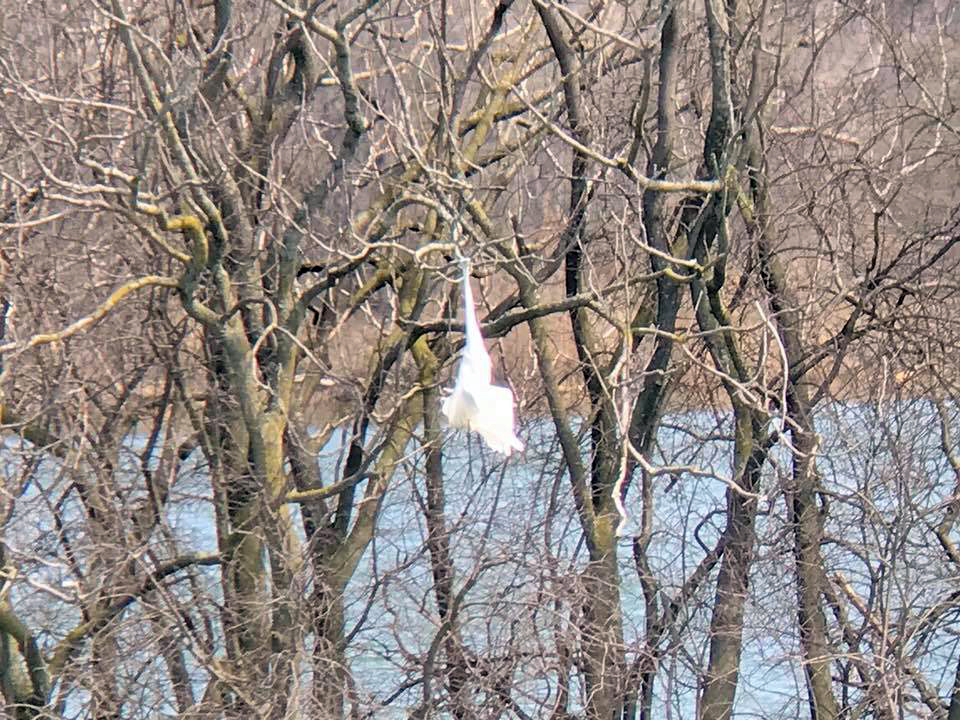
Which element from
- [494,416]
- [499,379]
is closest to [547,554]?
[499,379]

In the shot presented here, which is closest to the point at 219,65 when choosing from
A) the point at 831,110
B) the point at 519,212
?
the point at 519,212

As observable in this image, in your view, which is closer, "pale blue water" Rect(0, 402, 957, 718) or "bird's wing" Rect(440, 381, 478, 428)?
"bird's wing" Rect(440, 381, 478, 428)

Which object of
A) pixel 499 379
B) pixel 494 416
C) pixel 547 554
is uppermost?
pixel 499 379

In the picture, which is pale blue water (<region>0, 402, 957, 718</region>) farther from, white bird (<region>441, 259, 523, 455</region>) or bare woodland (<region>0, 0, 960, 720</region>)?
white bird (<region>441, 259, 523, 455</region>)

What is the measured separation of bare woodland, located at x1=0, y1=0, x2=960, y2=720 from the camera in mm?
5918

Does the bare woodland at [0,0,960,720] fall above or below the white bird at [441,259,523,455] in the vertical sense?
above

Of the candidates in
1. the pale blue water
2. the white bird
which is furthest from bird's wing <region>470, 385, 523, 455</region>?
the pale blue water

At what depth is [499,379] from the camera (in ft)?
22.8

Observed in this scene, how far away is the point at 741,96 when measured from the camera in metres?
6.29

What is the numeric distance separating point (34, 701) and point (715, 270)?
384cm

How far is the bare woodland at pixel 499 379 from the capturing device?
5918mm

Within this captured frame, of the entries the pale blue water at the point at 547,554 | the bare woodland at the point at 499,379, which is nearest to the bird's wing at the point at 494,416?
the bare woodland at the point at 499,379

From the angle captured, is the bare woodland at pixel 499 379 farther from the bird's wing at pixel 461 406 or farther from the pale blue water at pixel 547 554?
the bird's wing at pixel 461 406

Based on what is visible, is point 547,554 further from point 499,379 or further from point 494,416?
point 494,416
